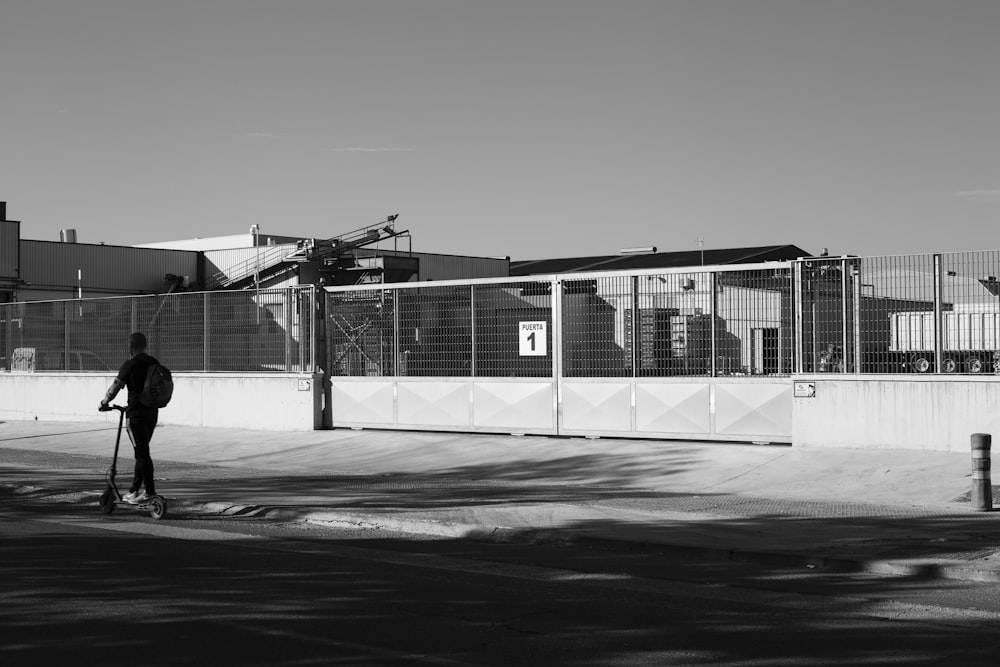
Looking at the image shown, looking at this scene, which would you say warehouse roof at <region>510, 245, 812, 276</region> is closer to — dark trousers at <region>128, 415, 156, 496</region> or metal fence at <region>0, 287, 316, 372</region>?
metal fence at <region>0, 287, 316, 372</region>

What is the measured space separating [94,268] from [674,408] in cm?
3917

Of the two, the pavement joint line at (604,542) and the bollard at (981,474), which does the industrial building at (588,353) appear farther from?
the pavement joint line at (604,542)

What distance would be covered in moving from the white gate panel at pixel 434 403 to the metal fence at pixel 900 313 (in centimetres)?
593

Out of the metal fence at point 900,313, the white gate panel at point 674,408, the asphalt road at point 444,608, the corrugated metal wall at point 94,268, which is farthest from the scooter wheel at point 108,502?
the corrugated metal wall at point 94,268

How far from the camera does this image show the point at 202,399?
964 inches

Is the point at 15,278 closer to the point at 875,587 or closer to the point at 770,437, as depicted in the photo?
the point at 770,437

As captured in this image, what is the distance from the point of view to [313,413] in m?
22.4

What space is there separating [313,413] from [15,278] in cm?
2803

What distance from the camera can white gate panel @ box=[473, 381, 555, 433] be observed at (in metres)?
19.8

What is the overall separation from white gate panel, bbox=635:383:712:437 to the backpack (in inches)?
323

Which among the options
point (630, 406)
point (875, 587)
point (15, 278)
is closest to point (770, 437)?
point (630, 406)

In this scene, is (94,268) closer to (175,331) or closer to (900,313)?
(175,331)

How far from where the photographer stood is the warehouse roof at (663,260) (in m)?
57.3

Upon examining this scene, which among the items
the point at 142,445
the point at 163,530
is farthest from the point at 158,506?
the point at 163,530
